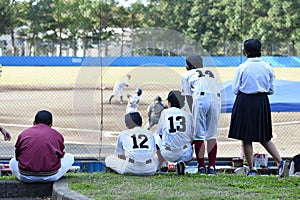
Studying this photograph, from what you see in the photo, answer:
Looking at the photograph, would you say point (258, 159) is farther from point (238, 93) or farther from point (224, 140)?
point (224, 140)

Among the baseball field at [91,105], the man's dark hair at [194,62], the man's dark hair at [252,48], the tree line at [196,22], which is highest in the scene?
the tree line at [196,22]

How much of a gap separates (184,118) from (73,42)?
1194 inches

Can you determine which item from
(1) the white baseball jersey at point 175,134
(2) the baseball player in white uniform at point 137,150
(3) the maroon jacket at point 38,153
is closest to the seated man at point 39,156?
(3) the maroon jacket at point 38,153

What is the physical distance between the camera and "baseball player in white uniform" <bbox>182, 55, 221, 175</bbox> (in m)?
8.74

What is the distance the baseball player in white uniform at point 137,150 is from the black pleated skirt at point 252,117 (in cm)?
105

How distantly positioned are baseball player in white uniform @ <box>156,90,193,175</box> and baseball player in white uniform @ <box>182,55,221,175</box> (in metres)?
0.10

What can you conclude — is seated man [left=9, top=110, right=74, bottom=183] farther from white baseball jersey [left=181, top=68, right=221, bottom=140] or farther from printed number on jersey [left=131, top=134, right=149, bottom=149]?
white baseball jersey [left=181, top=68, right=221, bottom=140]

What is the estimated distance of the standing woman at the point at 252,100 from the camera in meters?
8.59

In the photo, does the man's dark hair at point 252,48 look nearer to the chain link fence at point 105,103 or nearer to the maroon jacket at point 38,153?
the chain link fence at point 105,103

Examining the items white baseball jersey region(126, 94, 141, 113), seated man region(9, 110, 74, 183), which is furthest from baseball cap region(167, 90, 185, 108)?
seated man region(9, 110, 74, 183)

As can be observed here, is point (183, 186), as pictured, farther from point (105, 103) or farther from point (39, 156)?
point (105, 103)

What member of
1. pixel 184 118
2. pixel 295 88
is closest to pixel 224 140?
pixel 295 88

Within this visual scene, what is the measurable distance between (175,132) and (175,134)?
0.02 m

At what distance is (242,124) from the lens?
28.5 ft
